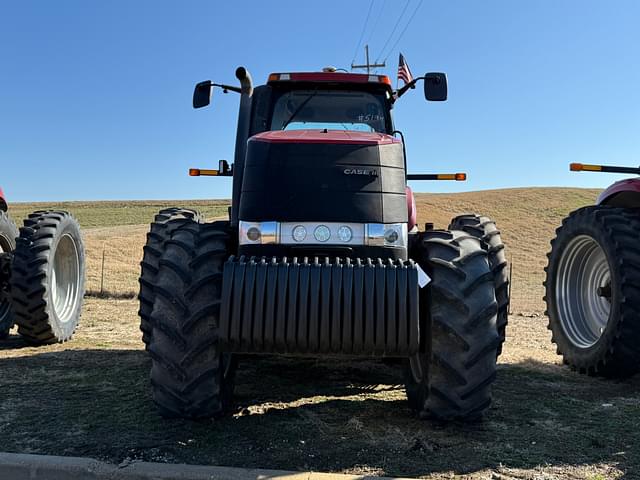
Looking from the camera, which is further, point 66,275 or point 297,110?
point 66,275

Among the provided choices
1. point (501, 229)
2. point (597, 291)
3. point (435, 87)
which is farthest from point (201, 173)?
point (501, 229)

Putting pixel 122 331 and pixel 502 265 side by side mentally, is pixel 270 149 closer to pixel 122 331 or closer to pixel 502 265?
pixel 502 265

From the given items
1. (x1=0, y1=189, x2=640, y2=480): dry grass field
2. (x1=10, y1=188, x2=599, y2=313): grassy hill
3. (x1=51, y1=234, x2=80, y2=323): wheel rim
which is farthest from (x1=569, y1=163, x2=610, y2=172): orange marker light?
A: (x1=51, y1=234, x2=80, y2=323): wheel rim

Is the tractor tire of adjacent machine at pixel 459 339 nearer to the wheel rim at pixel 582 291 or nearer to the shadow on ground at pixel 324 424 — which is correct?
the shadow on ground at pixel 324 424

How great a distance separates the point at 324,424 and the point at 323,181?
1.67 metres

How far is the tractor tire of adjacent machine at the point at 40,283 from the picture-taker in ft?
22.6

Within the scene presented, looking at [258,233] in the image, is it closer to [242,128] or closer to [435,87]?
[242,128]

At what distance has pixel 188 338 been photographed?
3.89 meters

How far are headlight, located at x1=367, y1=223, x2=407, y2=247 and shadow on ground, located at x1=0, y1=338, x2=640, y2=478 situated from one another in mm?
1233

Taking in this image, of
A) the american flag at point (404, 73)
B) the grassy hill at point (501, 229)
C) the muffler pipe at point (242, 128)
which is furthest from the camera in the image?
the grassy hill at point (501, 229)

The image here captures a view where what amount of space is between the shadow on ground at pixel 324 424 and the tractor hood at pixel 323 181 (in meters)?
1.41

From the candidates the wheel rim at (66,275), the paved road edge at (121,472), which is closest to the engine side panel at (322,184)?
the paved road edge at (121,472)

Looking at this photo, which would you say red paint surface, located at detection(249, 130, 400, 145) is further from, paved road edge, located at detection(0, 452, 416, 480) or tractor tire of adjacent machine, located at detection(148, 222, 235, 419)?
paved road edge, located at detection(0, 452, 416, 480)

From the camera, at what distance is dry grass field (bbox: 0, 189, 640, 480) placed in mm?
3553
